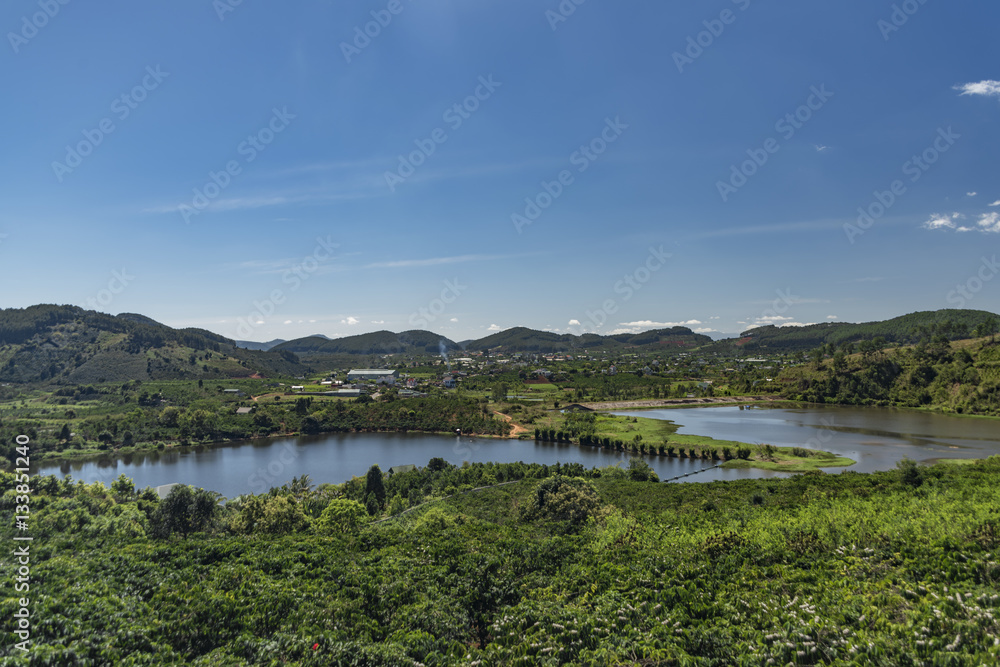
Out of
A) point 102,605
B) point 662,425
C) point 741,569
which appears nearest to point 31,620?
point 102,605

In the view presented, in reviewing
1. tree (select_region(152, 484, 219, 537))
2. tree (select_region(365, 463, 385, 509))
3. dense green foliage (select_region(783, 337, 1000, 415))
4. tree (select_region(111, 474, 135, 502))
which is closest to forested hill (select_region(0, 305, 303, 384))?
tree (select_region(111, 474, 135, 502))

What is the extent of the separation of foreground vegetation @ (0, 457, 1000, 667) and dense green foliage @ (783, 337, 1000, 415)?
68.5 meters

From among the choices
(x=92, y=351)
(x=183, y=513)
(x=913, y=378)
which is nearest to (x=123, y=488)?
(x=183, y=513)

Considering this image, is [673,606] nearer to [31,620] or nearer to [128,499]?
[31,620]

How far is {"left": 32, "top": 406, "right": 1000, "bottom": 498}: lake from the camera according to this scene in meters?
44.3

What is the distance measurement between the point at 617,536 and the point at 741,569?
5.19 meters

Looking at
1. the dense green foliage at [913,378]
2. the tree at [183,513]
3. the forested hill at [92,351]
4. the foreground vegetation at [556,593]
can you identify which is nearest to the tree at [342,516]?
the tree at [183,513]

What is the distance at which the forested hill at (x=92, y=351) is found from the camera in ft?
328

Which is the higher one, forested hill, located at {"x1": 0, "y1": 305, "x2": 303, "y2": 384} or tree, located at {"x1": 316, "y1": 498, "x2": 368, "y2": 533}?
forested hill, located at {"x1": 0, "y1": 305, "x2": 303, "y2": 384}

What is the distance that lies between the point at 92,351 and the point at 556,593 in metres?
140

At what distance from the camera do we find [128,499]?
30.6 metres

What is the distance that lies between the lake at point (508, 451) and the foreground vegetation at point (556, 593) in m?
29.5

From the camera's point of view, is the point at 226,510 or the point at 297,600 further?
the point at 226,510

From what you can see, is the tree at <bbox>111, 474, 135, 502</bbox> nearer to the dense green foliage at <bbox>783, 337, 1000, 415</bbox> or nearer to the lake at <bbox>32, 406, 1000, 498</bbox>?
the lake at <bbox>32, 406, 1000, 498</bbox>
